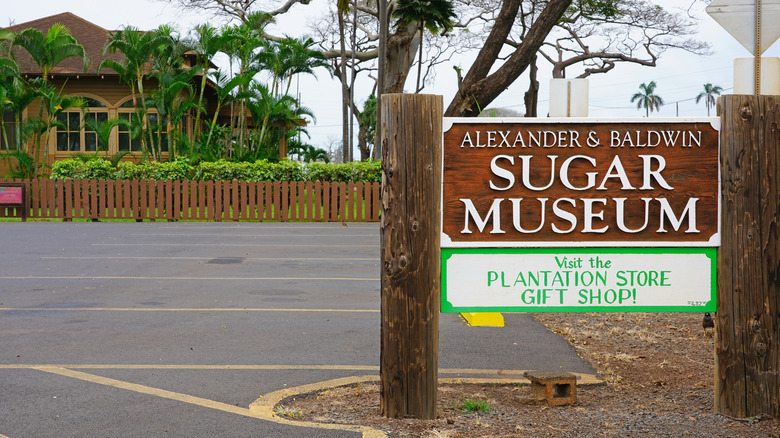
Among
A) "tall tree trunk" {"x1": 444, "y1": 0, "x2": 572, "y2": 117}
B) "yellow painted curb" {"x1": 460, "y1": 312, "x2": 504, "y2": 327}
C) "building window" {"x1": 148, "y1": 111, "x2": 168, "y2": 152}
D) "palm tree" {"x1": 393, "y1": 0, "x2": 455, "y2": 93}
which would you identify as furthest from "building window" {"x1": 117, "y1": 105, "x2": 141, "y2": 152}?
"yellow painted curb" {"x1": 460, "y1": 312, "x2": 504, "y2": 327}

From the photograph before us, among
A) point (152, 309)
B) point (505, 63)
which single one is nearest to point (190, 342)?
point (152, 309)

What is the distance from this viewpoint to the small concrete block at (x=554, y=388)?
4977mm

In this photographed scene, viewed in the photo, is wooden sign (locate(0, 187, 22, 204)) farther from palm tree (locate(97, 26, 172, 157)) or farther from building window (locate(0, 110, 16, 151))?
building window (locate(0, 110, 16, 151))

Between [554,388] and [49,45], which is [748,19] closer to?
[554,388]

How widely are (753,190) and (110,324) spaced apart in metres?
5.92

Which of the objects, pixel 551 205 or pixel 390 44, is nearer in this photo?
pixel 551 205

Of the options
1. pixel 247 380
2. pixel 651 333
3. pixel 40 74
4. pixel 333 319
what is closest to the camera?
pixel 247 380

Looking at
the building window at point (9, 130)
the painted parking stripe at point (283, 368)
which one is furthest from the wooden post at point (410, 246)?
the building window at point (9, 130)

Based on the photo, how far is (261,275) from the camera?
1164cm

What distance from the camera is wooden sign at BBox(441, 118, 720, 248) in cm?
476

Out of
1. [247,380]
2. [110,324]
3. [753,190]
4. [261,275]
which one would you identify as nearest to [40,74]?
[261,275]

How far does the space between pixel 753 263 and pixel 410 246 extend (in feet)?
6.82

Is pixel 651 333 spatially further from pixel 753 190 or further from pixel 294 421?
pixel 294 421

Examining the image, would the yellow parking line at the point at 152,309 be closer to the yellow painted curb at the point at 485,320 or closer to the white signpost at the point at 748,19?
the yellow painted curb at the point at 485,320
